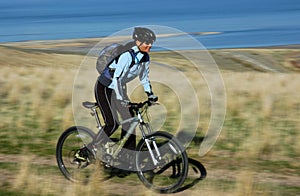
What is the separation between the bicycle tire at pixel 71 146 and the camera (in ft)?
31.8

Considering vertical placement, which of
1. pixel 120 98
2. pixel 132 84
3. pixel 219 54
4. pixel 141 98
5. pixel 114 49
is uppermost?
pixel 219 54

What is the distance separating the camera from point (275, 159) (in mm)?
11820

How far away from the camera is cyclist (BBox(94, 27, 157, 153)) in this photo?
8781 millimetres

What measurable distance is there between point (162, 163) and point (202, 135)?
5008 mm

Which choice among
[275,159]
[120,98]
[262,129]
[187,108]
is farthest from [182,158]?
[187,108]

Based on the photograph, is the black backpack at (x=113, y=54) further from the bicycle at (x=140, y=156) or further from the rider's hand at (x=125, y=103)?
the bicycle at (x=140, y=156)

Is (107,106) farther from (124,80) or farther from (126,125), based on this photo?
(124,80)

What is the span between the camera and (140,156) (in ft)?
30.2

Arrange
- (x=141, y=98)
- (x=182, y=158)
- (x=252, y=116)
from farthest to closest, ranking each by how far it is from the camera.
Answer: (x=141, y=98) → (x=252, y=116) → (x=182, y=158)

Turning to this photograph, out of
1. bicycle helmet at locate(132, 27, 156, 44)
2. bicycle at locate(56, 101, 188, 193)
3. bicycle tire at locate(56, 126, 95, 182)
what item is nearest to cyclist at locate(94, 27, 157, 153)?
bicycle helmet at locate(132, 27, 156, 44)

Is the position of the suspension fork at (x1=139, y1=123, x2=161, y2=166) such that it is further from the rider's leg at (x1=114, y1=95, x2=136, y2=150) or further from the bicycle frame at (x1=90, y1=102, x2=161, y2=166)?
the rider's leg at (x1=114, y1=95, x2=136, y2=150)

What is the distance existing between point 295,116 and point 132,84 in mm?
7552

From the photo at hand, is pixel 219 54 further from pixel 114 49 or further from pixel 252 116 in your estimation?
pixel 114 49

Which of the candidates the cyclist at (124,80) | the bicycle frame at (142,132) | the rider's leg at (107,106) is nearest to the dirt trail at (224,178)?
the bicycle frame at (142,132)
